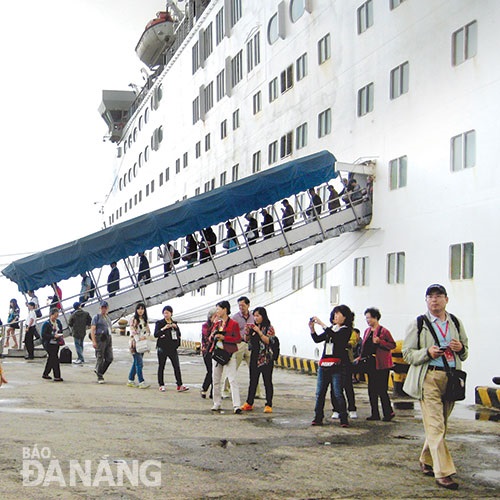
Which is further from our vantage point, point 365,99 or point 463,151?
point 365,99

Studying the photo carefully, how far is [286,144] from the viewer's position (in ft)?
83.7

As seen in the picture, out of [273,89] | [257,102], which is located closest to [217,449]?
[273,89]

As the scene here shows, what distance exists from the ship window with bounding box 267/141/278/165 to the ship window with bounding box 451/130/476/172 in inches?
437

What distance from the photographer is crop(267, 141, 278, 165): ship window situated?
26484mm

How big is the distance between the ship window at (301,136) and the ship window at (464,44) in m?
8.44

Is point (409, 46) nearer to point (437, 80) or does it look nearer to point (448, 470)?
point (437, 80)

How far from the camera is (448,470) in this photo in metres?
6.66

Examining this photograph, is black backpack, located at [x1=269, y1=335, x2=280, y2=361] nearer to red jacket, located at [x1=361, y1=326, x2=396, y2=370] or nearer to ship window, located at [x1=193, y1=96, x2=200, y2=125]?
red jacket, located at [x1=361, y1=326, x2=396, y2=370]

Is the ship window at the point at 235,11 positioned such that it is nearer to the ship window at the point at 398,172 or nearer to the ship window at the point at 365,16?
the ship window at the point at 365,16

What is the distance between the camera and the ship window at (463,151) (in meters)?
15.3

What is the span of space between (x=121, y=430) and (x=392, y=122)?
479 inches

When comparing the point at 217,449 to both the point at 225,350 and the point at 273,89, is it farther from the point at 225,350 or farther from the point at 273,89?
the point at 273,89

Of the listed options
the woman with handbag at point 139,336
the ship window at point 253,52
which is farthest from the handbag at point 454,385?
the ship window at point 253,52

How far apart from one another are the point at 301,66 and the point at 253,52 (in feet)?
16.9
